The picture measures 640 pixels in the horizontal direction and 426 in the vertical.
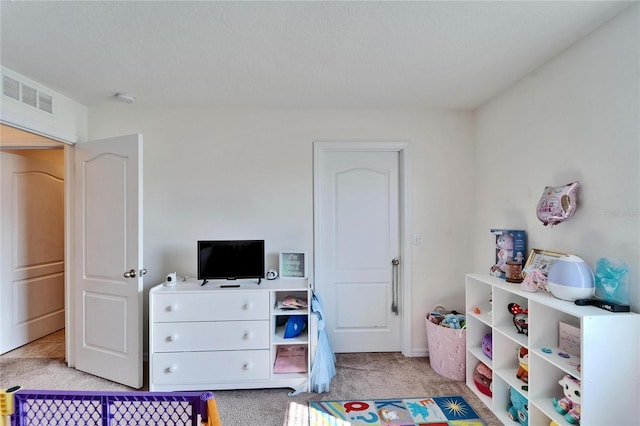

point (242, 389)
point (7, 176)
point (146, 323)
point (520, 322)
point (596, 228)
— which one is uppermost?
point (7, 176)

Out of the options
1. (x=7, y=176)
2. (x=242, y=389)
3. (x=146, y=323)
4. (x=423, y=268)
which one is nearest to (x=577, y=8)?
(x=423, y=268)

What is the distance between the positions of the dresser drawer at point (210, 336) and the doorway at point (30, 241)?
2.11 metres

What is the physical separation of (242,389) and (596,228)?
2537mm

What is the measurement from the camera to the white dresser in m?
2.25

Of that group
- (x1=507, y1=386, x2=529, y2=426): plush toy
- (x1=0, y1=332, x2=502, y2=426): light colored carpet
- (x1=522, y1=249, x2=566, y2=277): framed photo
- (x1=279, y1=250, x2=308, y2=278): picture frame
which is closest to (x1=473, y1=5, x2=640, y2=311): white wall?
(x1=522, y1=249, x2=566, y2=277): framed photo

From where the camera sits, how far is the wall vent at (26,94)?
2.05 metres

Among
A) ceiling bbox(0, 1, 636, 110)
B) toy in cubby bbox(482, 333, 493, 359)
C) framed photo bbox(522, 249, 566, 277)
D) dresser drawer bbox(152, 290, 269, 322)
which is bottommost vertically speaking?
toy in cubby bbox(482, 333, 493, 359)

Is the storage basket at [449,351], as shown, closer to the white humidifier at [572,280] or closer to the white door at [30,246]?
the white humidifier at [572,280]

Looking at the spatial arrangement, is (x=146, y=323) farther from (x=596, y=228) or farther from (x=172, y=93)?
(x=596, y=228)

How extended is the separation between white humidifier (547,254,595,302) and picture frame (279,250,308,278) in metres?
1.75

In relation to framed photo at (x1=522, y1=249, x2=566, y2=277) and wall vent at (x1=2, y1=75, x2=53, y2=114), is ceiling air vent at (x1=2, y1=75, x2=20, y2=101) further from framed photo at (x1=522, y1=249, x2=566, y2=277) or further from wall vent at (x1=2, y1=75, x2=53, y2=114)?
framed photo at (x1=522, y1=249, x2=566, y2=277)

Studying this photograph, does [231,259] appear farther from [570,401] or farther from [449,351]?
[570,401]

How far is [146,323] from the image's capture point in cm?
272

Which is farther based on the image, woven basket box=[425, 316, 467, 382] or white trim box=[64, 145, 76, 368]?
white trim box=[64, 145, 76, 368]
